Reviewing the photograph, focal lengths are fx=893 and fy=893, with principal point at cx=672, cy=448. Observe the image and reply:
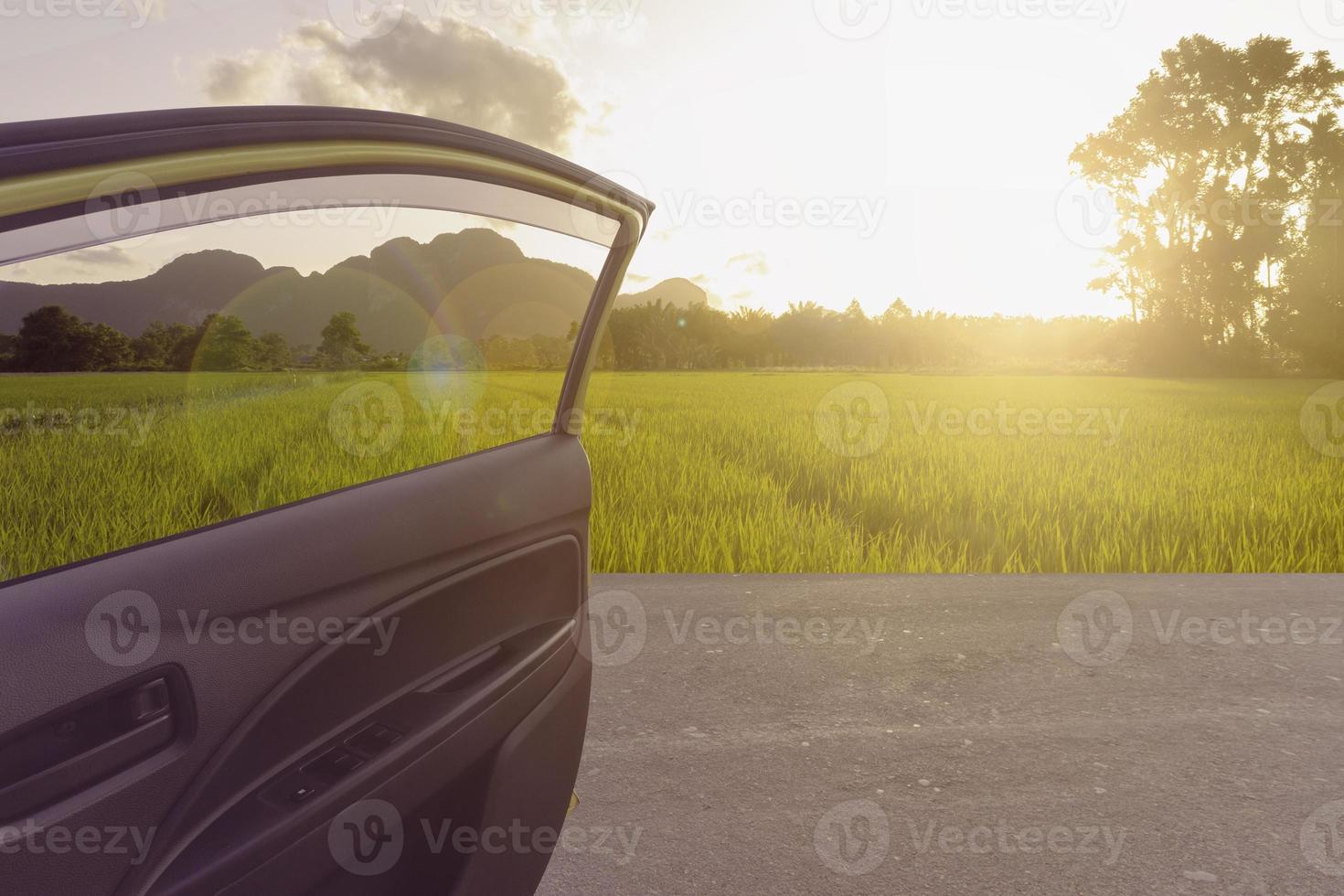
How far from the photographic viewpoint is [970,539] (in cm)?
691

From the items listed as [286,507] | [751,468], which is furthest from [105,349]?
[751,468]

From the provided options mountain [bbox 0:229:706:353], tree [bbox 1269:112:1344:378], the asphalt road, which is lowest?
the asphalt road

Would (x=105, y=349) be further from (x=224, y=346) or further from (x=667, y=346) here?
(x=667, y=346)

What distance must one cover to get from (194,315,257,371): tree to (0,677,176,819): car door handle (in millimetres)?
551

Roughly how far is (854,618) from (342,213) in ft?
11.9

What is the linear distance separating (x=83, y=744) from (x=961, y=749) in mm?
2706

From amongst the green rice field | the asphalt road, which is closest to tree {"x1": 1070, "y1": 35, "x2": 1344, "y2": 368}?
the green rice field

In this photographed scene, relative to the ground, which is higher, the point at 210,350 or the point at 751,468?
the point at 210,350

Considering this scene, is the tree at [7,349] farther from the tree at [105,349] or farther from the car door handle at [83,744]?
the car door handle at [83,744]

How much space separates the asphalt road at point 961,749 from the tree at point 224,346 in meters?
1.58

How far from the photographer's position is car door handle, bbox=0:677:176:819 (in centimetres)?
110

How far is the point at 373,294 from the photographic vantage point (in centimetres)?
183

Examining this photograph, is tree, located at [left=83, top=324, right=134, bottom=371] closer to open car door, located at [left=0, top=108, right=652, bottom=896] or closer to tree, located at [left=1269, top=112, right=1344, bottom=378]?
open car door, located at [left=0, top=108, right=652, bottom=896]

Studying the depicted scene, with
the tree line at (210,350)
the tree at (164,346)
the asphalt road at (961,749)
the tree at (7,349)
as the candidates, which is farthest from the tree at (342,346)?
the asphalt road at (961,749)
